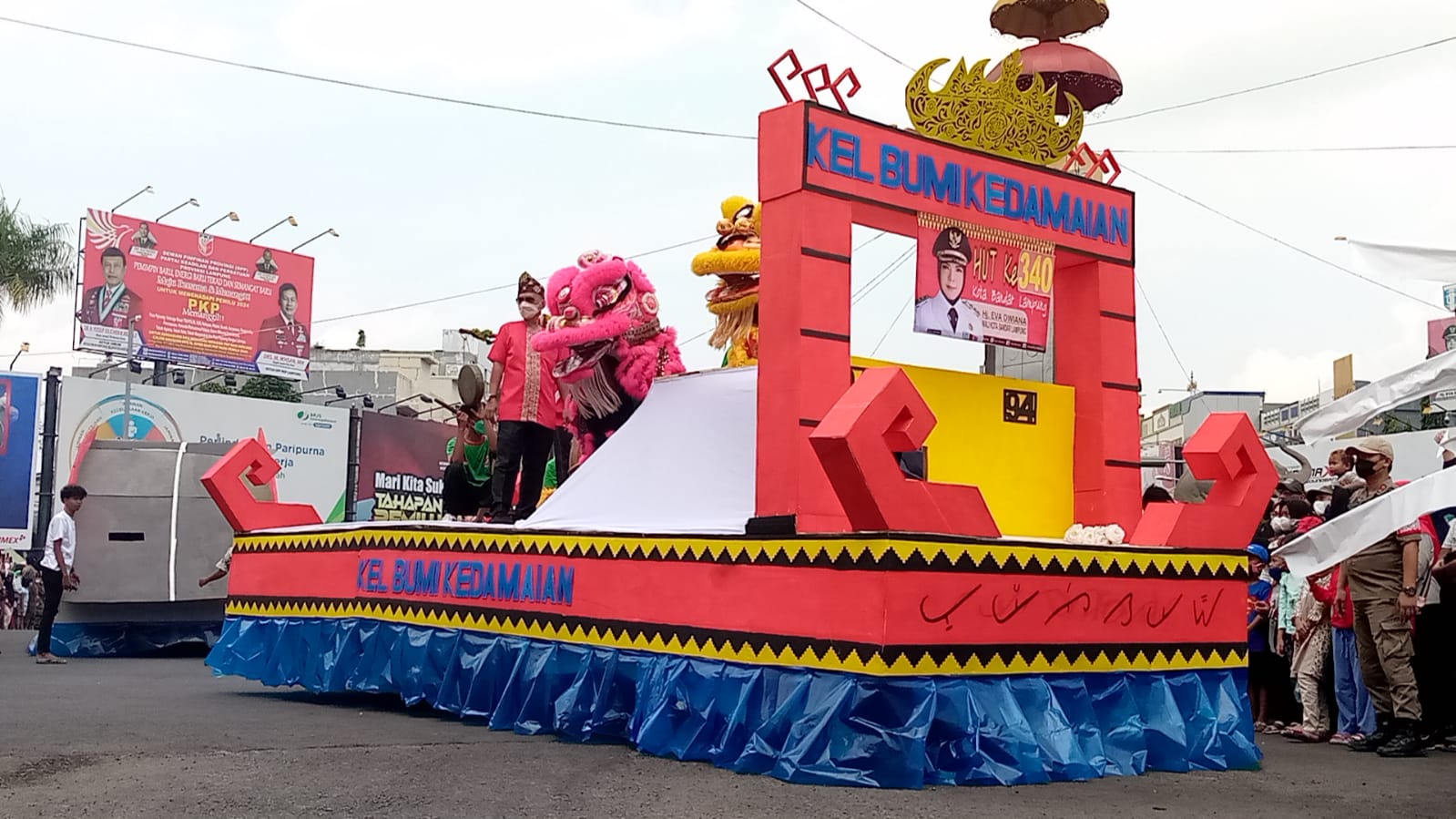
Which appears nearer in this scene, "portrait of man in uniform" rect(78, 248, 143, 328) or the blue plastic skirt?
the blue plastic skirt

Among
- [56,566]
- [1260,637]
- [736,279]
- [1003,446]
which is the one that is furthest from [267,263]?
[1003,446]

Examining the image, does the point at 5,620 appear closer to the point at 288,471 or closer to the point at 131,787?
the point at 288,471

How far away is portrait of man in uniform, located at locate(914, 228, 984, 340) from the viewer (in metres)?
7.08

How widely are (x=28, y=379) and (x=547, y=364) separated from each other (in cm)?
2054

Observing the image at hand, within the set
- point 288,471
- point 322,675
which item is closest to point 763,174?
point 322,675

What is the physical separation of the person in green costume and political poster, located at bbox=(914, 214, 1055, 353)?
12.6 ft

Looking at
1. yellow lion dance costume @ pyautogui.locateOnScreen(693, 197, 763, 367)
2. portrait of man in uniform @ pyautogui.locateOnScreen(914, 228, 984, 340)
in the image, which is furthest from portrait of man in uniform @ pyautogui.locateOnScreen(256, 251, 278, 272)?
portrait of man in uniform @ pyautogui.locateOnScreen(914, 228, 984, 340)

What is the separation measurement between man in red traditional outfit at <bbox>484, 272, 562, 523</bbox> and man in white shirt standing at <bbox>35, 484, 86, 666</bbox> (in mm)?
5377

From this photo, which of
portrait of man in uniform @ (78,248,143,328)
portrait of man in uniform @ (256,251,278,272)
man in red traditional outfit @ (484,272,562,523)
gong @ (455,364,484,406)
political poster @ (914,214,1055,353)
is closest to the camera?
political poster @ (914,214,1055,353)

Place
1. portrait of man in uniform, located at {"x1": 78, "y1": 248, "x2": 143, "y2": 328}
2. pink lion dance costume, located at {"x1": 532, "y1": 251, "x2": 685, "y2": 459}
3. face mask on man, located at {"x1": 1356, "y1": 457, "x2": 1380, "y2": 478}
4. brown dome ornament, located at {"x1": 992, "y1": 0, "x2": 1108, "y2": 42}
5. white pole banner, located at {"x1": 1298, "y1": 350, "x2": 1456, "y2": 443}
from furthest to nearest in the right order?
1. portrait of man in uniform, located at {"x1": 78, "y1": 248, "x2": 143, "y2": 328}
2. brown dome ornament, located at {"x1": 992, "y1": 0, "x2": 1108, "y2": 42}
3. pink lion dance costume, located at {"x1": 532, "y1": 251, "x2": 685, "y2": 459}
4. face mask on man, located at {"x1": 1356, "y1": 457, "x2": 1380, "y2": 478}
5. white pole banner, located at {"x1": 1298, "y1": 350, "x2": 1456, "y2": 443}

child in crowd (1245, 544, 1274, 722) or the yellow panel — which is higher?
the yellow panel

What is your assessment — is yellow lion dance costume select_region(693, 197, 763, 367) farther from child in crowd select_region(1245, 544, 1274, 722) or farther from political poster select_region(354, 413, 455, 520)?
political poster select_region(354, 413, 455, 520)

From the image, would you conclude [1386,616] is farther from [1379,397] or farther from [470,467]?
[470,467]

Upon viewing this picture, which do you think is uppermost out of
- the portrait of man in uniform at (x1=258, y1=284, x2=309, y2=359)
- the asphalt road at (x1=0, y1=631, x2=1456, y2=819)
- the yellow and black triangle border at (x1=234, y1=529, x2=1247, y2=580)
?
the portrait of man in uniform at (x1=258, y1=284, x2=309, y2=359)
